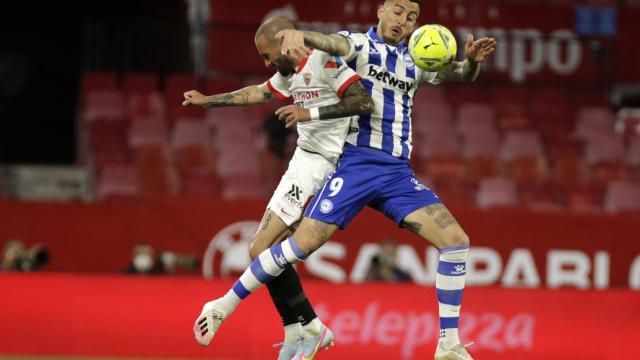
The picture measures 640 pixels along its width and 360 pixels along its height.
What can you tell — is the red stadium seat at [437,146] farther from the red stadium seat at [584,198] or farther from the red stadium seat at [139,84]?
the red stadium seat at [139,84]

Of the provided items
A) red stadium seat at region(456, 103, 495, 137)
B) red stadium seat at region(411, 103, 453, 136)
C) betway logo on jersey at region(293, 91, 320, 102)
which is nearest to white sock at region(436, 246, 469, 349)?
betway logo on jersey at region(293, 91, 320, 102)

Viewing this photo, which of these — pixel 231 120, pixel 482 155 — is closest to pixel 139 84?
pixel 231 120

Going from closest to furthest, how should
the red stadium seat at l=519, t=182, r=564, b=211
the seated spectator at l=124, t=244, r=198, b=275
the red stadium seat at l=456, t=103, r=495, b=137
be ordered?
the seated spectator at l=124, t=244, r=198, b=275 → the red stadium seat at l=519, t=182, r=564, b=211 → the red stadium seat at l=456, t=103, r=495, b=137

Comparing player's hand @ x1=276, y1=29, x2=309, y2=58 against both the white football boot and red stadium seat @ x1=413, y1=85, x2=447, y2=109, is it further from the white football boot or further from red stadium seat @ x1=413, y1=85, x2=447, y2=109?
red stadium seat @ x1=413, y1=85, x2=447, y2=109

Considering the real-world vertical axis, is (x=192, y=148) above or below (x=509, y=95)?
below

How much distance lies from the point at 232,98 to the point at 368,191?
1236 millimetres

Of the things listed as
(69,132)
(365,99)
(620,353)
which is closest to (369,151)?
(365,99)

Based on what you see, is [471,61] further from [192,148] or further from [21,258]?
[192,148]

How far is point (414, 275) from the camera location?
14.8 metres

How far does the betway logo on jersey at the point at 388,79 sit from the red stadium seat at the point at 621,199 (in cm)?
866

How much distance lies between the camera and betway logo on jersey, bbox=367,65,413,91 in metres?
7.91

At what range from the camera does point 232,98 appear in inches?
333

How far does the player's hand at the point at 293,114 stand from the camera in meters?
7.44

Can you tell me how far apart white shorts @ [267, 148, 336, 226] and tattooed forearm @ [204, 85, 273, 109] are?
0.47m
